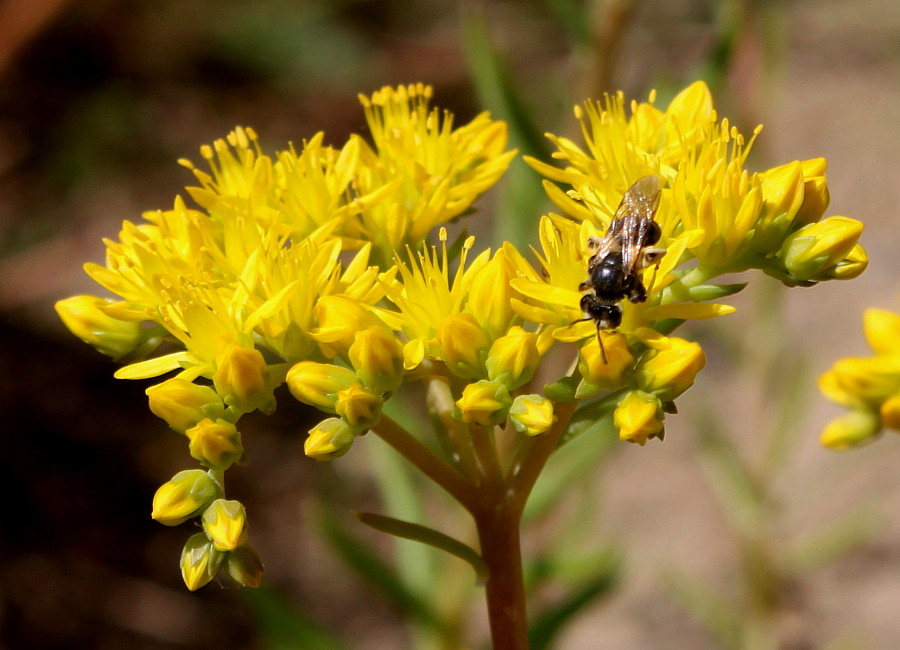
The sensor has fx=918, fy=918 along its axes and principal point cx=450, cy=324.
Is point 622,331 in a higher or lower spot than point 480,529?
higher

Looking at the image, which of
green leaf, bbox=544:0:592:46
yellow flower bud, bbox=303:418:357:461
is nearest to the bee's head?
yellow flower bud, bbox=303:418:357:461

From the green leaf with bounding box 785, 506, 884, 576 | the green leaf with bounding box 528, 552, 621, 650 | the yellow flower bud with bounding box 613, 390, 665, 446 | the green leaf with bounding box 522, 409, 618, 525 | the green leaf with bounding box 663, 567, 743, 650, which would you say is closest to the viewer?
the yellow flower bud with bounding box 613, 390, 665, 446

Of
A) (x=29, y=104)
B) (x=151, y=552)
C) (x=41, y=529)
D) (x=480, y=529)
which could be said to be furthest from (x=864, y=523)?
(x=29, y=104)

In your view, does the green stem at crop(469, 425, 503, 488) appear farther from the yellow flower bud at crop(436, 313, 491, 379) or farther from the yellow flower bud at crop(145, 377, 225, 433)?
the yellow flower bud at crop(145, 377, 225, 433)

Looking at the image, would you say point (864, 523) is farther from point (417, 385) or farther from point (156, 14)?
point (156, 14)

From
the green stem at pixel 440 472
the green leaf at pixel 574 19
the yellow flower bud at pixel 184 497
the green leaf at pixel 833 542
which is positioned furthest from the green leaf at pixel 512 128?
the green leaf at pixel 833 542

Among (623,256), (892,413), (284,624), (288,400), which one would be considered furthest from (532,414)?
(288,400)

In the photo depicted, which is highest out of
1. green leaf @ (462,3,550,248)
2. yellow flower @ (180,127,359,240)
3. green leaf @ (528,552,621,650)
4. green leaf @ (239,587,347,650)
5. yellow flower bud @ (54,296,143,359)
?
green leaf @ (462,3,550,248)
